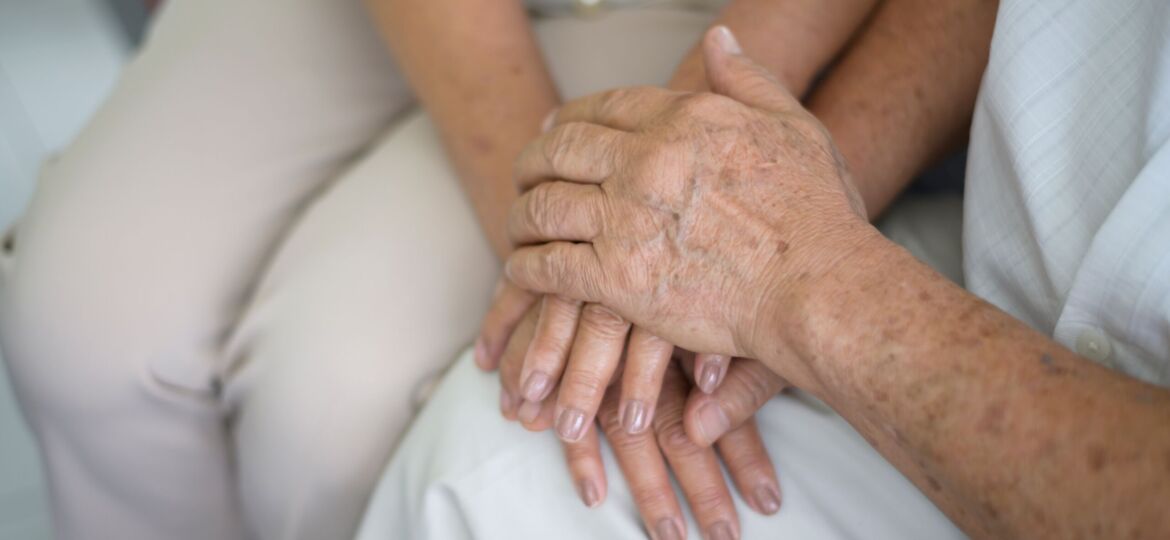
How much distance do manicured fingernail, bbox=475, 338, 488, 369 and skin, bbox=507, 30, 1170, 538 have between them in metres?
0.08

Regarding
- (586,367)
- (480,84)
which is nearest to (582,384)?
(586,367)

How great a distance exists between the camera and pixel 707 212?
63cm

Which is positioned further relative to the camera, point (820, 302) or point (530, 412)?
point (530, 412)

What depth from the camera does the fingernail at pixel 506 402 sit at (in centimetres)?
72

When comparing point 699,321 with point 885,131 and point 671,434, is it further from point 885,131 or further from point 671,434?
point 885,131

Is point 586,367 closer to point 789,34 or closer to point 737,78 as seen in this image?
point 737,78

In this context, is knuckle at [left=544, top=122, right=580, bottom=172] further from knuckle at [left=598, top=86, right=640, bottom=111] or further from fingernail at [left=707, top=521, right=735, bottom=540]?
fingernail at [left=707, top=521, right=735, bottom=540]

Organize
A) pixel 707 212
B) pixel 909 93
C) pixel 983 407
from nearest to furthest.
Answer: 1. pixel 983 407
2. pixel 707 212
3. pixel 909 93

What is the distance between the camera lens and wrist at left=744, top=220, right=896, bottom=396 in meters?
0.55

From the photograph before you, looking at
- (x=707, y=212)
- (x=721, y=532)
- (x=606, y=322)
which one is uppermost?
(x=707, y=212)

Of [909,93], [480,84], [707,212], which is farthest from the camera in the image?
[480,84]

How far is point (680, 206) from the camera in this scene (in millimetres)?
629

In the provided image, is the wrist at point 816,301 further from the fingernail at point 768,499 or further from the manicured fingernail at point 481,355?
the manicured fingernail at point 481,355

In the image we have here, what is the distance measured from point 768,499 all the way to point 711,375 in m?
0.11
